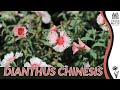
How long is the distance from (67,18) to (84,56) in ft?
0.88

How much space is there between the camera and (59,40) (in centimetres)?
203

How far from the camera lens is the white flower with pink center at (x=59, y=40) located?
79.4 inches

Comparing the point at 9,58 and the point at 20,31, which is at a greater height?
the point at 20,31

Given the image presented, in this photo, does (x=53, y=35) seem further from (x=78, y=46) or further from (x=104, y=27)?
(x=104, y=27)

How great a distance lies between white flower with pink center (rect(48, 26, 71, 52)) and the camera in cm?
202

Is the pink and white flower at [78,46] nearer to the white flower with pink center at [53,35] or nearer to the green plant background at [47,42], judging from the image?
the green plant background at [47,42]

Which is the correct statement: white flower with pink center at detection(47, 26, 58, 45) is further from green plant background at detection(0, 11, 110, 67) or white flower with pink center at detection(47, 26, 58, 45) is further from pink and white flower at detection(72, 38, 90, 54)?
pink and white flower at detection(72, 38, 90, 54)

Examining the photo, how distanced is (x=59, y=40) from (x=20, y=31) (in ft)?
0.85

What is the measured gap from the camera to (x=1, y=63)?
201 centimetres

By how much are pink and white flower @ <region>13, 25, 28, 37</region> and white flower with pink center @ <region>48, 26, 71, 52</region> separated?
0.16m

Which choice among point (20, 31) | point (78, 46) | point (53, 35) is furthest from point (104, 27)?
point (20, 31)

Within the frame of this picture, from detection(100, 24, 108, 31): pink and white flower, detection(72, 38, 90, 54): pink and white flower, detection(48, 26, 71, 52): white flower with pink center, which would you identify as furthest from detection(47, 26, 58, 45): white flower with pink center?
detection(100, 24, 108, 31): pink and white flower

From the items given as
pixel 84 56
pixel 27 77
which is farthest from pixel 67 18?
pixel 27 77

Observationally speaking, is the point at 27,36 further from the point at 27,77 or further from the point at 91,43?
the point at 91,43
